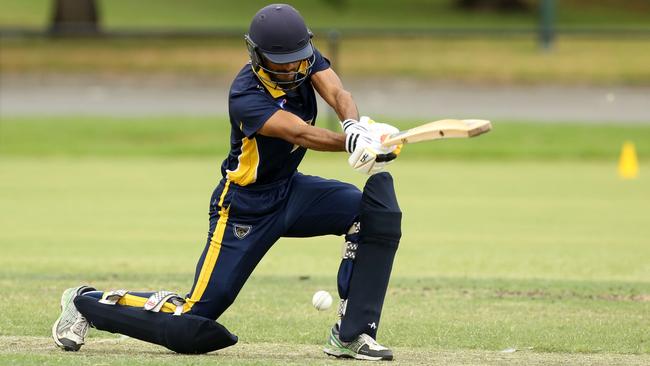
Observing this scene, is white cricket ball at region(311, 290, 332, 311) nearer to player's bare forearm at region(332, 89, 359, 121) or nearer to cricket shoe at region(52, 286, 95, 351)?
player's bare forearm at region(332, 89, 359, 121)

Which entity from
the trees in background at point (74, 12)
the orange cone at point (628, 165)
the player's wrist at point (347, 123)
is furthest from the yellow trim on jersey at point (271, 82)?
the trees in background at point (74, 12)

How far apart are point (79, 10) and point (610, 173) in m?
22.1

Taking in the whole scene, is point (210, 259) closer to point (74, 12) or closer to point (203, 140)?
point (203, 140)

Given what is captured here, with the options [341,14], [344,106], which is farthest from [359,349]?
[341,14]

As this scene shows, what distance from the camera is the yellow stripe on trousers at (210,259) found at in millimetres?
7023

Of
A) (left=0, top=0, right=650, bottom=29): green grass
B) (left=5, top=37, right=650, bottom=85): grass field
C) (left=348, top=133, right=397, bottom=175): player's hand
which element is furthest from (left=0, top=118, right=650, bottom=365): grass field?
(left=0, top=0, right=650, bottom=29): green grass

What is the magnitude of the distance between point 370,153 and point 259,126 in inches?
25.8

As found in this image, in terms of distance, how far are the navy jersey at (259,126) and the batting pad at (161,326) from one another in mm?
816

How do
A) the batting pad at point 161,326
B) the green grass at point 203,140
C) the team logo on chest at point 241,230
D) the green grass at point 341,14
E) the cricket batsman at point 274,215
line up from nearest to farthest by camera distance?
the cricket batsman at point 274,215, the batting pad at point 161,326, the team logo on chest at point 241,230, the green grass at point 203,140, the green grass at point 341,14

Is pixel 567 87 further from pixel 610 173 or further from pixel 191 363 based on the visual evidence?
pixel 191 363

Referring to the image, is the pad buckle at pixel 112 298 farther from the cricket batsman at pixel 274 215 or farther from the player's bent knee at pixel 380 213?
the player's bent knee at pixel 380 213

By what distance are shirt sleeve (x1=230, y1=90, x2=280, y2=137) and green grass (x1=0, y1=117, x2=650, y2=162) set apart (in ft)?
47.5

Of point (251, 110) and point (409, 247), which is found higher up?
point (251, 110)

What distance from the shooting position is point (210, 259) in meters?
7.04
